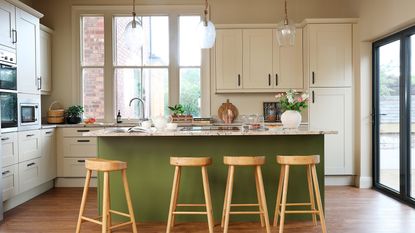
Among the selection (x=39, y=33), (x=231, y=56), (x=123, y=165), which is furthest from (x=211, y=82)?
(x=123, y=165)

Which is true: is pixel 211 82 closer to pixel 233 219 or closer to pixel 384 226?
pixel 233 219

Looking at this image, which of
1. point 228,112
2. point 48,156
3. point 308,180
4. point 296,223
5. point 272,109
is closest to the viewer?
point 308,180

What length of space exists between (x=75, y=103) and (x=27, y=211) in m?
2.10

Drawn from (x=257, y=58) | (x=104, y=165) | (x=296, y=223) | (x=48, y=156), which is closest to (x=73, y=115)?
(x=48, y=156)

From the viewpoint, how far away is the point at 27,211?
4059 millimetres

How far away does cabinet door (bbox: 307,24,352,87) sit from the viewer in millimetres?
5238

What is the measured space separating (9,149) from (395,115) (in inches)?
185

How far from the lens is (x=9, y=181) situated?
4.03 meters

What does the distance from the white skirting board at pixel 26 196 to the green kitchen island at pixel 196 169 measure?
1387 mm

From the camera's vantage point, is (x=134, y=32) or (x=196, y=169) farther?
(x=196, y=169)

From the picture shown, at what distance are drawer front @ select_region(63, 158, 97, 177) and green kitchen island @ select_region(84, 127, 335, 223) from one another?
188 cm

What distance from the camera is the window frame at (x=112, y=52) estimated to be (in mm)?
5734

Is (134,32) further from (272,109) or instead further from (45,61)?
(272,109)

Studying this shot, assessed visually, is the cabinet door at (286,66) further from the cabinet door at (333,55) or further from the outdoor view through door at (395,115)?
the outdoor view through door at (395,115)
